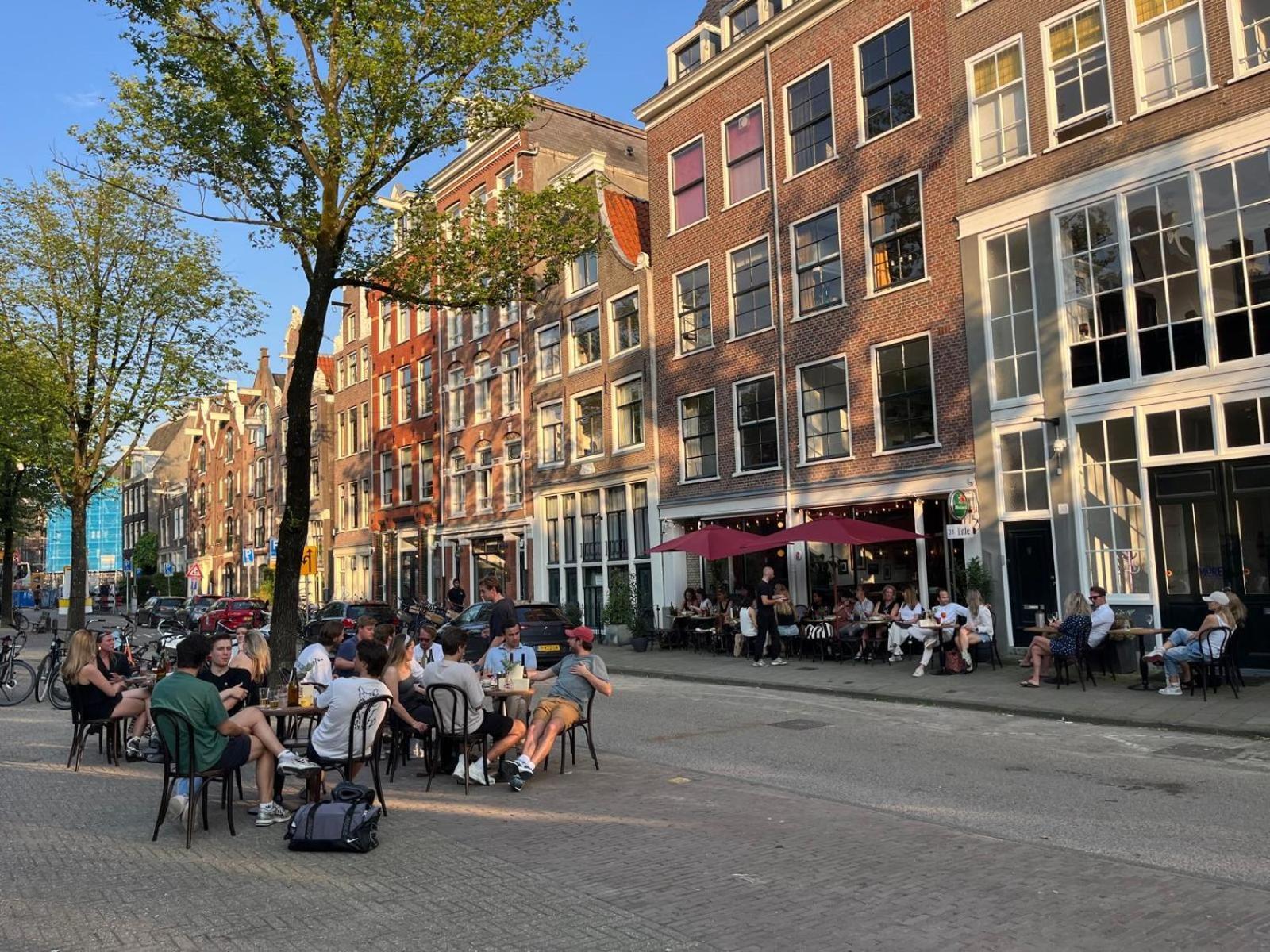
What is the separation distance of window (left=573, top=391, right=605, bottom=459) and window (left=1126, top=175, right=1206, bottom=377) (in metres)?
16.1

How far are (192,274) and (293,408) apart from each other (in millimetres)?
16455

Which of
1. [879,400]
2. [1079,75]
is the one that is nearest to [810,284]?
[879,400]

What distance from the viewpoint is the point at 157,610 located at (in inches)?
1708

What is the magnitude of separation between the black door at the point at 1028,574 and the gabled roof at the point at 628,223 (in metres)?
14.7

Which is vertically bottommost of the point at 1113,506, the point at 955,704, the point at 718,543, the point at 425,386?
the point at 955,704

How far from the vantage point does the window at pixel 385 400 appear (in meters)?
44.1

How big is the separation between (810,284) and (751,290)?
2000mm

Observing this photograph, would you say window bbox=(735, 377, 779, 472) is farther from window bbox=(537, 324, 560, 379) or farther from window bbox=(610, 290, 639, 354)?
window bbox=(537, 324, 560, 379)

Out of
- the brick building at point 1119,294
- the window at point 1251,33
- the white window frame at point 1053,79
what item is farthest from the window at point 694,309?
the window at point 1251,33

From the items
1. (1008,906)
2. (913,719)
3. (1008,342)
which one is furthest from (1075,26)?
(1008,906)

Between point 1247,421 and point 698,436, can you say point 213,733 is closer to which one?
point 1247,421

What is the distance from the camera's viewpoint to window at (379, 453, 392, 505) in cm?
4397

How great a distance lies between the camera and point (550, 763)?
10.0m

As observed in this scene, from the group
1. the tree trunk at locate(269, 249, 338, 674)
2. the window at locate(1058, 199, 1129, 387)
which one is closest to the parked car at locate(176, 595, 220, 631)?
the tree trunk at locate(269, 249, 338, 674)
